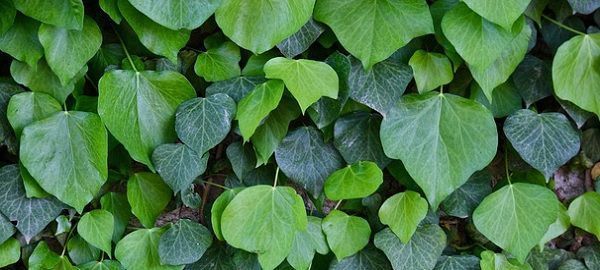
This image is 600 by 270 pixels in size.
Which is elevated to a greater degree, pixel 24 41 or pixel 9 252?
pixel 24 41

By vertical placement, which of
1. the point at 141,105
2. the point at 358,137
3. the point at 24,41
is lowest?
the point at 358,137

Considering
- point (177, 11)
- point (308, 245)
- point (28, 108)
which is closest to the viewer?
point (177, 11)

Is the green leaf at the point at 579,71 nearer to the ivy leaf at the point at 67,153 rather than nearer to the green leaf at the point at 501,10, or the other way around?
the green leaf at the point at 501,10

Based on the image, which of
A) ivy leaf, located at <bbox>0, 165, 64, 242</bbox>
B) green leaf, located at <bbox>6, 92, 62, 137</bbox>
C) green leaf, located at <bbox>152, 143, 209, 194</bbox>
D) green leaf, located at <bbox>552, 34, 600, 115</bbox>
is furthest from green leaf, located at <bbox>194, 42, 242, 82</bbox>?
green leaf, located at <bbox>552, 34, 600, 115</bbox>

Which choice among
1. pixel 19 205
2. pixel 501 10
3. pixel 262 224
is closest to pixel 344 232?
pixel 262 224

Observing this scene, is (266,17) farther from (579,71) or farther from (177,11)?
(579,71)
